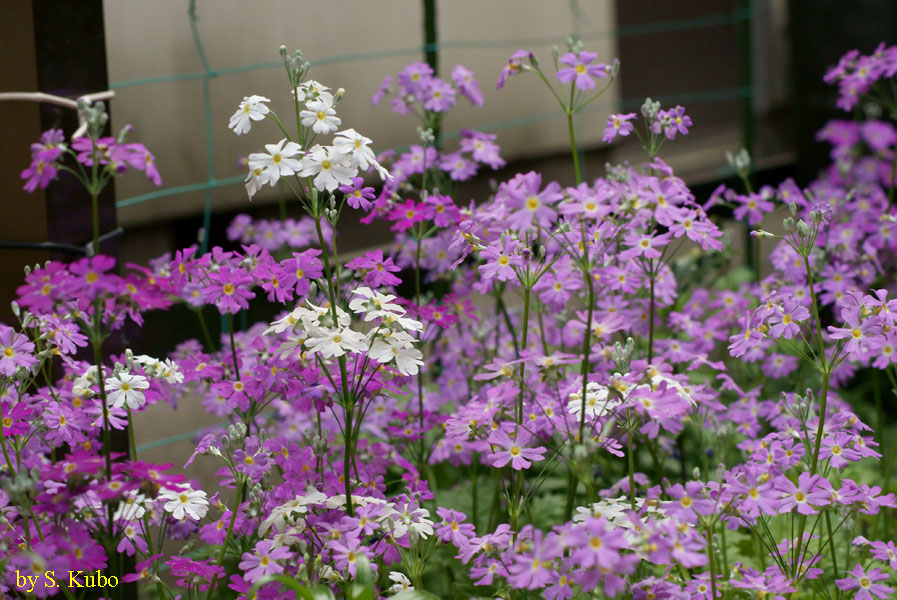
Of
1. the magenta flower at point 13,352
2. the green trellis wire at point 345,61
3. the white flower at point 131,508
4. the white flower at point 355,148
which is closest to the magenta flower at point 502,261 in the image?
the white flower at point 355,148

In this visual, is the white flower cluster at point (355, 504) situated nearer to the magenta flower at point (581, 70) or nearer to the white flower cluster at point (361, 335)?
the white flower cluster at point (361, 335)

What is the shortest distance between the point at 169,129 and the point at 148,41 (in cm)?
31

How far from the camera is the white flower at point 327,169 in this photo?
1.64 meters

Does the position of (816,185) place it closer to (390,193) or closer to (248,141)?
(248,141)

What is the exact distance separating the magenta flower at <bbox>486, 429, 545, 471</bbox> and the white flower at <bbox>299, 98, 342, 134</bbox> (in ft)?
2.03

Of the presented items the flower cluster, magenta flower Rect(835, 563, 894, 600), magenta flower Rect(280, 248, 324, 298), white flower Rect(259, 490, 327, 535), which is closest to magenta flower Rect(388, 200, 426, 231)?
the flower cluster

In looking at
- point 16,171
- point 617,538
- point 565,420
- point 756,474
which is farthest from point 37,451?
point 756,474

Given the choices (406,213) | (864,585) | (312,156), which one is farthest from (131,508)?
(864,585)

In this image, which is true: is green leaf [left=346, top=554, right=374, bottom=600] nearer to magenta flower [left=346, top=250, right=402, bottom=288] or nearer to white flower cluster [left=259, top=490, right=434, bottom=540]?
white flower cluster [left=259, top=490, right=434, bottom=540]

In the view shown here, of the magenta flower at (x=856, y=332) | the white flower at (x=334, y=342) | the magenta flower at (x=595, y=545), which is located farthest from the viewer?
the magenta flower at (x=856, y=332)

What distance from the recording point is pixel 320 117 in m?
1.73

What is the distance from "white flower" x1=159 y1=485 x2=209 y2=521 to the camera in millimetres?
1697

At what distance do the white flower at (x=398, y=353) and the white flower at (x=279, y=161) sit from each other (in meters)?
0.33

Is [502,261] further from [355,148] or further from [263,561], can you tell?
[263,561]
